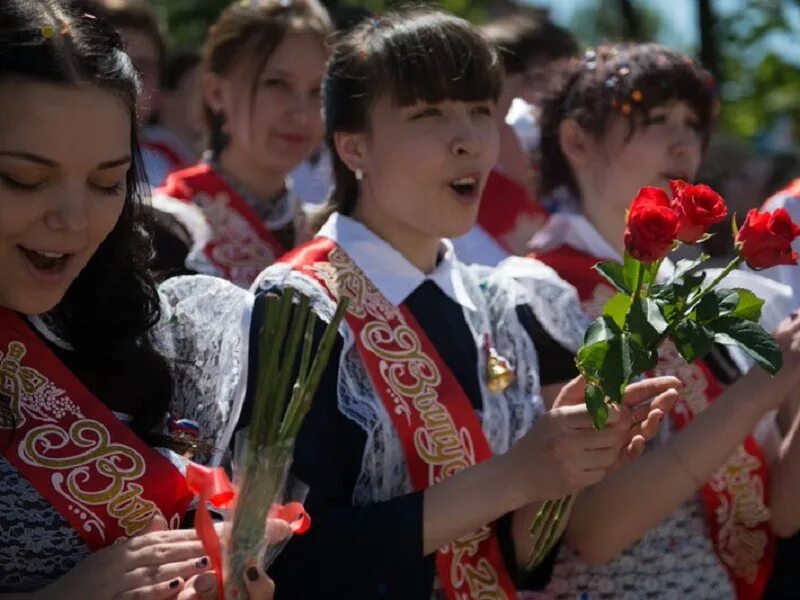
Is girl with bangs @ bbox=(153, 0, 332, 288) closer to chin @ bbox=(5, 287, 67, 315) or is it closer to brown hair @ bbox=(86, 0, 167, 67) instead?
brown hair @ bbox=(86, 0, 167, 67)

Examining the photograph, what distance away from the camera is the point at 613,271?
230cm

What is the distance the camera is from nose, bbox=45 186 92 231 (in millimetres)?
2160

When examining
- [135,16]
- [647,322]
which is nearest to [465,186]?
[647,322]

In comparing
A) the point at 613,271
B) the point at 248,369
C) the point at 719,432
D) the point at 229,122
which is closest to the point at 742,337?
the point at 613,271

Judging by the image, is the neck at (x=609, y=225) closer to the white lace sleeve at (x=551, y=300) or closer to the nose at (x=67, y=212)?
the white lace sleeve at (x=551, y=300)

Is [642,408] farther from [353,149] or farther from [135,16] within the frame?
[135,16]

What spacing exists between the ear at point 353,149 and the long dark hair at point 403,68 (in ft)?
0.06

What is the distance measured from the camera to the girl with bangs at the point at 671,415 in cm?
285

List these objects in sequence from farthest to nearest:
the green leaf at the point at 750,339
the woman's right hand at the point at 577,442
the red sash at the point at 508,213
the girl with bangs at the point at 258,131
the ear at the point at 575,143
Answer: the red sash at the point at 508,213
the girl with bangs at the point at 258,131
the ear at the point at 575,143
the woman's right hand at the point at 577,442
the green leaf at the point at 750,339

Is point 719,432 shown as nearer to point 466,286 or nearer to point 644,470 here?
point 644,470

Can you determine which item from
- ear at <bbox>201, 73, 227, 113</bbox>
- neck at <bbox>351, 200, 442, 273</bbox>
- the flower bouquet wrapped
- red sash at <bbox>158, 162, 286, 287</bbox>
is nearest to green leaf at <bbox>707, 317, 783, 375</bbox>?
the flower bouquet wrapped

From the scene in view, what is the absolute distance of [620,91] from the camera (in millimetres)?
3383

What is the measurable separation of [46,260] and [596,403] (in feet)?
2.87

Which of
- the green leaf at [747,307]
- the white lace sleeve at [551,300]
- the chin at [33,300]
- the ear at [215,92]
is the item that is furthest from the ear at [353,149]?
the ear at [215,92]
